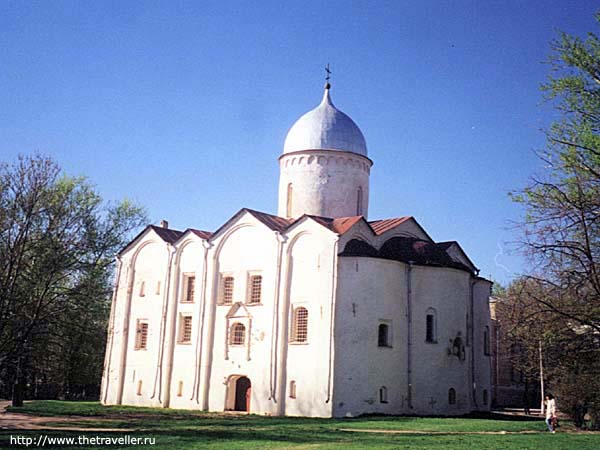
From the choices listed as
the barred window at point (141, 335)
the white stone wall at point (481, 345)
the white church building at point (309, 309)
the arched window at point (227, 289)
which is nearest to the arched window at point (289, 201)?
the white church building at point (309, 309)

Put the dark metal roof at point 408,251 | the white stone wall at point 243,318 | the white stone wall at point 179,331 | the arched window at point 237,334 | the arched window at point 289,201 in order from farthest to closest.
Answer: the arched window at point 289,201, the white stone wall at point 179,331, the arched window at point 237,334, the white stone wall at point 243,318, the dark metal roof at point 408,251

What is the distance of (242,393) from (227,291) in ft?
15.9

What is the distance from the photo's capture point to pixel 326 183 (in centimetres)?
3356

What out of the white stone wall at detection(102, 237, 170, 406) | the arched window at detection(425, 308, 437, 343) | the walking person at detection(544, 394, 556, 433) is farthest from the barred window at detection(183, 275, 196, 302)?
the walking person at detection(544, 394, 556, 433)

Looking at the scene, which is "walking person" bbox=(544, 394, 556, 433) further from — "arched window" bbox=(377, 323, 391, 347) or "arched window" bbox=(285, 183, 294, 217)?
"arched window" bbox=(285, 183, 294, 217)

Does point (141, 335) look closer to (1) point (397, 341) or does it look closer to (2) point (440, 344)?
(1) point (397, 341)

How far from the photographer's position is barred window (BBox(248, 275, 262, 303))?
30.5 m

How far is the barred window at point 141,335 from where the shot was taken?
34.3m

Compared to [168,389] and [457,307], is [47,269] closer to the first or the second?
[168,389]

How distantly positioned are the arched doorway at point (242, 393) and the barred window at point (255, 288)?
3.71 m

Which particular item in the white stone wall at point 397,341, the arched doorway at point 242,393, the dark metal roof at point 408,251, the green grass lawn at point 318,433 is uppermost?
the dark metal roof at point 408,251

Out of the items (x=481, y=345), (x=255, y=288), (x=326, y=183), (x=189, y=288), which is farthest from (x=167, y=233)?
(x=481, y=345)

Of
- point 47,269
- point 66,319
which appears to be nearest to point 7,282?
point 47,269

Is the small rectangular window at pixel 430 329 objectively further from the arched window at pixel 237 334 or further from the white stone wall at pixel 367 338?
the arched window at pixel 237 334
